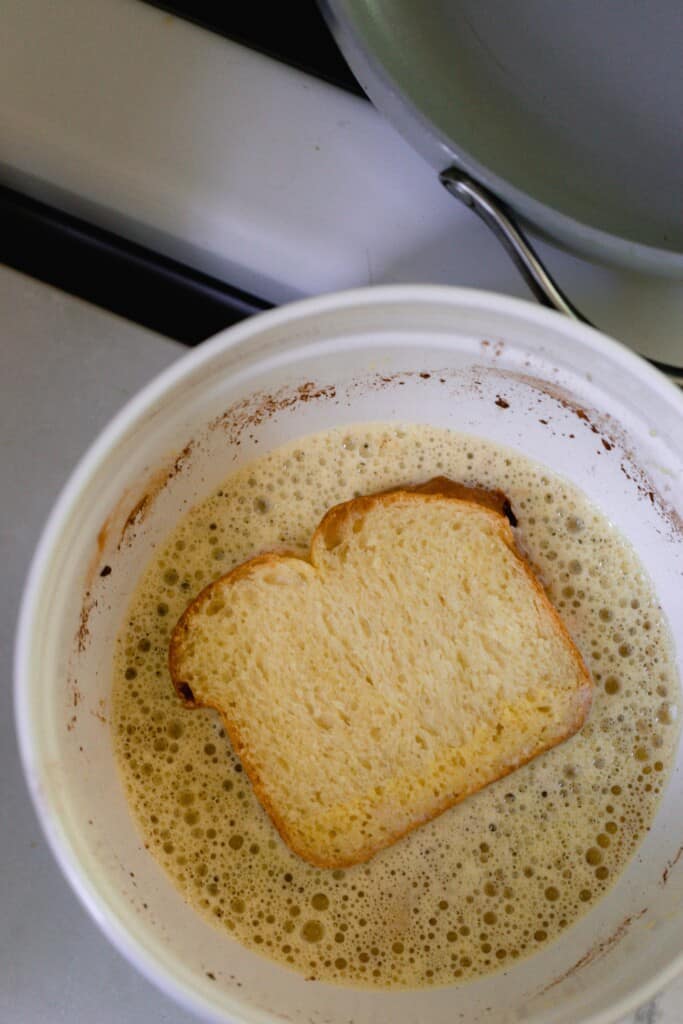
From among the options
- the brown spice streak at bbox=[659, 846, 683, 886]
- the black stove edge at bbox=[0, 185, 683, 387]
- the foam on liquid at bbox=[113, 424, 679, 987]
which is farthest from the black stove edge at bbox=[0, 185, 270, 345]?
the brown spice streak at bbox=[659, 846, 683, 886]

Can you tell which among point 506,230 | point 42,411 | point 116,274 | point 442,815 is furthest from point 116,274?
point 442,815

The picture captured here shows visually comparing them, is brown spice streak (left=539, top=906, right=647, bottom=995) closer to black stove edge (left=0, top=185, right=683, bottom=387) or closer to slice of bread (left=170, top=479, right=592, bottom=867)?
slice of bread (left=170, top=479, right=592, bottom=867)

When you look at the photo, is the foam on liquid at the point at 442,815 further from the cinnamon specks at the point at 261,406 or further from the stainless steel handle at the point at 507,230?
the stainless steel handle at the point at 507,230

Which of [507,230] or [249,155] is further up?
[249,155]

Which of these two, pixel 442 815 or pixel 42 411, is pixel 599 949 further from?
pixel 42 411

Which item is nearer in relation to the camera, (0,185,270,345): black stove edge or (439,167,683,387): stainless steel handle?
(439,167,683,387): stainless steel handle

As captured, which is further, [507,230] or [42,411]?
[42,411]
